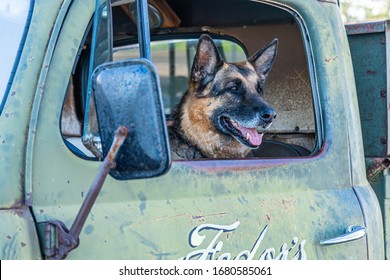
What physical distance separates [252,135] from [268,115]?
172mm

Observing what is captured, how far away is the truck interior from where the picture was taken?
125 inches

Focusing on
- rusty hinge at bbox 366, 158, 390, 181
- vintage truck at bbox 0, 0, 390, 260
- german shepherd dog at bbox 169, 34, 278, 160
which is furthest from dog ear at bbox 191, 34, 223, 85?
rusty hinge at bbox 366, 158, 390, 181

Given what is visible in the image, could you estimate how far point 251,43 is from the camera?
3.90 m

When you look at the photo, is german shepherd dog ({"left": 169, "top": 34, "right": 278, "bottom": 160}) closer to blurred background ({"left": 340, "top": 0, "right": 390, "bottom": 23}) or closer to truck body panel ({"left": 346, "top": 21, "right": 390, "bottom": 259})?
truck body panel ({"left": 346, "top": 21, "right": 390, "bottom": 259})

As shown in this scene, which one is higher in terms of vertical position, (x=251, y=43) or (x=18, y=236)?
(x=251, y=43)

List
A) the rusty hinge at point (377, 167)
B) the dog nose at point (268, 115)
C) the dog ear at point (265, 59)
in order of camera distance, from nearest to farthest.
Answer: the rusty hinge at point (377, 167)
the dog nose at point (268, 115)
the dog ear at point (265, 59)

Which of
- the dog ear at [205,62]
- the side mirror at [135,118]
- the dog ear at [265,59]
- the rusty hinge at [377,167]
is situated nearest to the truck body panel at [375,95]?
the rusty hinge at [377,167]

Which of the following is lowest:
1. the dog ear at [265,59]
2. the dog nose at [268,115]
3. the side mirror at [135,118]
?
the side mirror at [135,118]

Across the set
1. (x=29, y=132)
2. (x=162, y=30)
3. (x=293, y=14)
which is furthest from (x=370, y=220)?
(x=162, y=30)

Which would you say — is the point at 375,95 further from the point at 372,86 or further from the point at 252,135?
the point at 252,135

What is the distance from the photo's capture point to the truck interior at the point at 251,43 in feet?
10.4

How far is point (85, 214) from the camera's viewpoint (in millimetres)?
1585

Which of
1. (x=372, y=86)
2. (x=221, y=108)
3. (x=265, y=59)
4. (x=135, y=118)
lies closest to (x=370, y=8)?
(x=265, y=59)

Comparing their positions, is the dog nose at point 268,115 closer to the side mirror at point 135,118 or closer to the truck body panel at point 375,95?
the truck body panel at point 375,95
